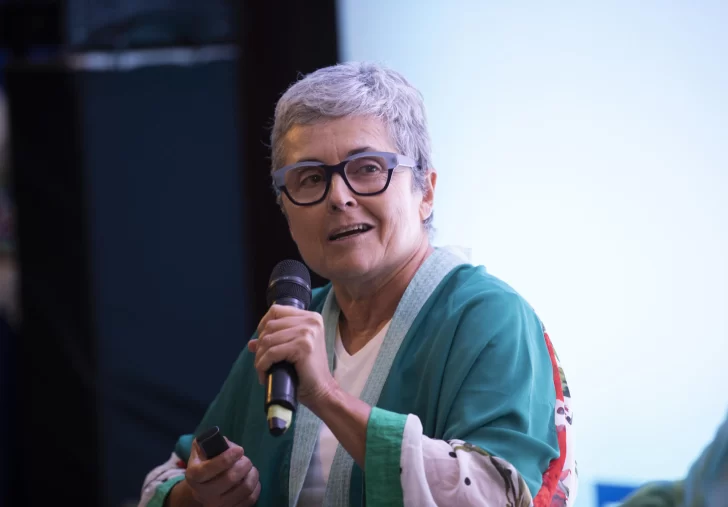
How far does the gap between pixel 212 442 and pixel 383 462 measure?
34 cm

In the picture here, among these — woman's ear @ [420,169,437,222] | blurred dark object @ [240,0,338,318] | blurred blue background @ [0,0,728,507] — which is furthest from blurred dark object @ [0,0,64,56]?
woman's ear @ [420,169,437,222]

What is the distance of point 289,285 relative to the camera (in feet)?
4.37

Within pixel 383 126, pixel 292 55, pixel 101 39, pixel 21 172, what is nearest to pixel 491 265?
pixel 383 126

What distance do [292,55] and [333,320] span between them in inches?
53.5

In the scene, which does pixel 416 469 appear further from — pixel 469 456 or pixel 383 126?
pixel 383 126

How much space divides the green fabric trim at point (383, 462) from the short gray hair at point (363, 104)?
1.69ft

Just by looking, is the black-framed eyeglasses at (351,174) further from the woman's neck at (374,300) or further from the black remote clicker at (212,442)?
the black remote clicker at (212,442)

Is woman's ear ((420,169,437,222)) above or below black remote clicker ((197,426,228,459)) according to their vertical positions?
above

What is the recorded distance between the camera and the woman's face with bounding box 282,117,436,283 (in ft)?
4.77

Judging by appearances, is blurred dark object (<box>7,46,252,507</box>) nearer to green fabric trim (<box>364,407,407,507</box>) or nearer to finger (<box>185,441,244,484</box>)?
finger (<box>185,441,244,484</box>)

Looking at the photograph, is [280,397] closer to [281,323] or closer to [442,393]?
[281,323]

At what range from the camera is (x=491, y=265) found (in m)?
1.99

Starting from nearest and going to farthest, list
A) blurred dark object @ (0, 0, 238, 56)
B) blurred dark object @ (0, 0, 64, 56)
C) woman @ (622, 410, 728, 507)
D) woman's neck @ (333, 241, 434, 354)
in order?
woman @ (622, 410, 728, 507) < woman's neck @ (333, 241, 434, 354) < blurred dark object @ (0, 0, 238, 56) < blurred dark object @ (0, 0, 64, 56)

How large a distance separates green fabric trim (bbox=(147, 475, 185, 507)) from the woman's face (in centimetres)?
53
